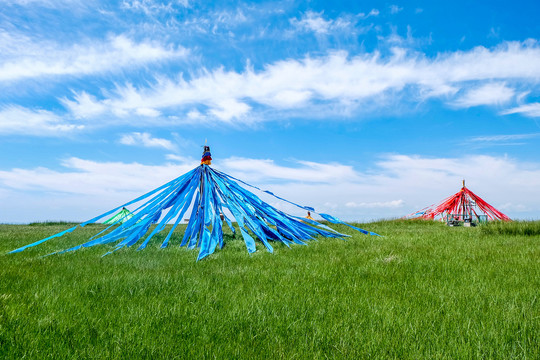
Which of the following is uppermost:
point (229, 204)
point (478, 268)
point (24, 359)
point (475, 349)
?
point (229, 204)

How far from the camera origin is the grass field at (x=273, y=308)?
2.87m

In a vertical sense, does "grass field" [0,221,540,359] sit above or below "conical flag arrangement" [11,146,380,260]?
below

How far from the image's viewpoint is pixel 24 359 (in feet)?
8.96

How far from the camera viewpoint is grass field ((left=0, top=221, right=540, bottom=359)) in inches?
113

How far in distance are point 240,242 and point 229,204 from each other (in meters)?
0.98

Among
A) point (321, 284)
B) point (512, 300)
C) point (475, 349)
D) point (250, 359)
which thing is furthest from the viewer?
point (321, 284)

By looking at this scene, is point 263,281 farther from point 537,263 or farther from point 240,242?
point 537,263

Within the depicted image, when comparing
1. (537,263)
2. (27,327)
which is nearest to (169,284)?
(27,327)

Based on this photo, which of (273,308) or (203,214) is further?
(203,214)

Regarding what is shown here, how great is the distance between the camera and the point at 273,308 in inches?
145

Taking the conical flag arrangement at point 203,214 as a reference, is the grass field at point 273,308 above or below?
below

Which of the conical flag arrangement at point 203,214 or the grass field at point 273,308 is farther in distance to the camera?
the conical flag arrangement at point 203,214

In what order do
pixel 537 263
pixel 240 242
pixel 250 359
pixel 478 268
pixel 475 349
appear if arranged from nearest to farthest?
pixel 250 359 < pixel 475 349 < pixel 478 268 < pixel 537 263 < pixel 240 242

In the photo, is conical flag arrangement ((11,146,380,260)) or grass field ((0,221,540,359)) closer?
grass field ((0,221,540,359))
